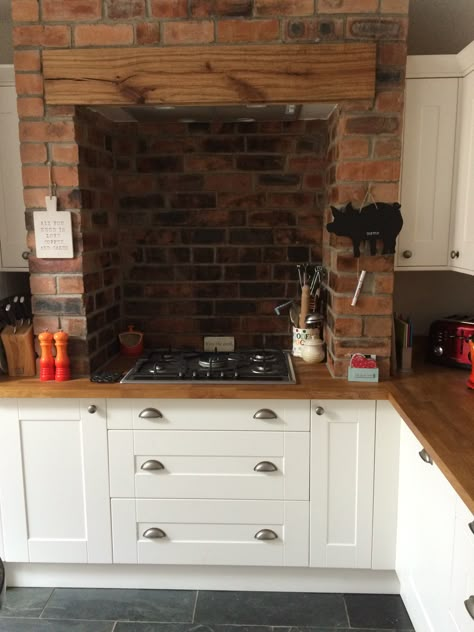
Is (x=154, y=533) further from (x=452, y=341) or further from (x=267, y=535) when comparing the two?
(x=452, y=341)

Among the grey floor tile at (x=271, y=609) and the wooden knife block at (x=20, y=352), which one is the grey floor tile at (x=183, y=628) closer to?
the grey floor tile at (x=271, y=609)

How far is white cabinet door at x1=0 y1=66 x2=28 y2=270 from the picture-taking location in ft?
7.10

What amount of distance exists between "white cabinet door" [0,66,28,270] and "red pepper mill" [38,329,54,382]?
1.29 feet

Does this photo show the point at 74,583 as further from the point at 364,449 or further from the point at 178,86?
the point at 178,86

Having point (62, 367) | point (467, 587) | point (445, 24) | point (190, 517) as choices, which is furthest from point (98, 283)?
point (445, 24)

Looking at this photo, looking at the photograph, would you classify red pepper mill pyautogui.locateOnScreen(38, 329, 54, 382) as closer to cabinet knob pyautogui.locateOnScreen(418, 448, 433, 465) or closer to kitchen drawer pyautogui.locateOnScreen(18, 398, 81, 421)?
kitchen drawer pyautogui.locateOnScreen(18, 398, 81, 421)

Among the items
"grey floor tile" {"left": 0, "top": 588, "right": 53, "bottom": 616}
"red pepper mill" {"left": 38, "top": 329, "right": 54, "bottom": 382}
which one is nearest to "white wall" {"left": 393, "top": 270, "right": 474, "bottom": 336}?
"red pepper mill" {"left": 38, "top": 329, "right": 54, "bottom": 382}

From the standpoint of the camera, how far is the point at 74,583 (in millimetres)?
2193

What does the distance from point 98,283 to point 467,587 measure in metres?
1.73

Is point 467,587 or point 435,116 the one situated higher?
point 435,116

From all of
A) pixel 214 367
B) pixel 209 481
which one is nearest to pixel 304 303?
pixel 214 367

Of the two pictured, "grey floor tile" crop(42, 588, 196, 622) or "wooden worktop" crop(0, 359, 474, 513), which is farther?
"grey floor tile" crop(42, 588, 196, 622)

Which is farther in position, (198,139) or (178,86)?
(198,139)

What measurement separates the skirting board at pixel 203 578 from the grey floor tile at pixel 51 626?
0.62 ft
